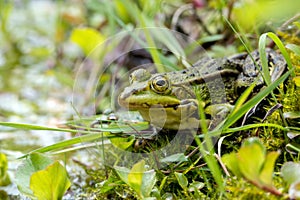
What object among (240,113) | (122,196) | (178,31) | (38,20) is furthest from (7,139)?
(38,20)

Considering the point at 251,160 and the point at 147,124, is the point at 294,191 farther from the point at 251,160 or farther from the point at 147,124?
the point at 147,124

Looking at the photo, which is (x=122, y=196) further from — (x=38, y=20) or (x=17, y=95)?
(x=38, y=20)

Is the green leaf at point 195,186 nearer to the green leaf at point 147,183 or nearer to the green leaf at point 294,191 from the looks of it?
the green leaf at point 147,183

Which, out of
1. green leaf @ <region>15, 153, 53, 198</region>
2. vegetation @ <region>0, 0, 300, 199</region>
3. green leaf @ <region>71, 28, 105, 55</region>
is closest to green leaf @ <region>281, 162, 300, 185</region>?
vegetation @ <region>0, 0, 300, 199</region>

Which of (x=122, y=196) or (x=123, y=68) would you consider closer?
(x=122, y=196)

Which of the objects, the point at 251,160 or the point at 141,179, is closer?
the point at 251,160

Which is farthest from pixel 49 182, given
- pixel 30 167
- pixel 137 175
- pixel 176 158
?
pixel 176 158

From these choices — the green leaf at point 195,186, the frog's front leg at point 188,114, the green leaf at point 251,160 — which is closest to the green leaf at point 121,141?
the frog's front leg at point 188,114
